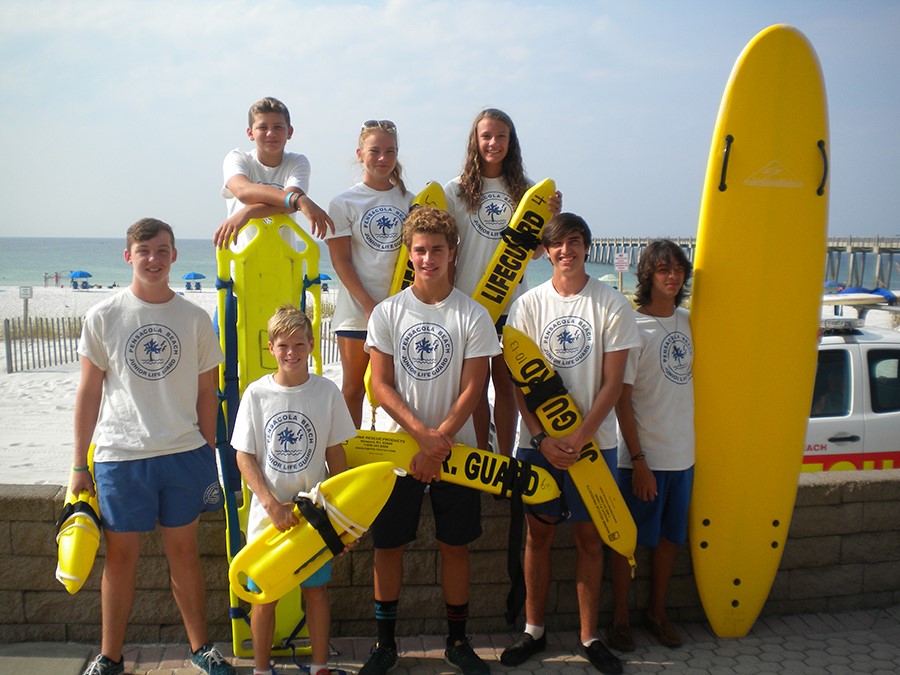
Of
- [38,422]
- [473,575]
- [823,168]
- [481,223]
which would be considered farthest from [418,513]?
[38,422]

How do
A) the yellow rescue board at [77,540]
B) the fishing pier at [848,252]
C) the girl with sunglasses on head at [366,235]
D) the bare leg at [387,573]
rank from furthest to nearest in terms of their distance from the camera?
1. the fishing pier at [848,252]
2. the girl with sunglasses on head at [366,235]
3. the bare leg at [387,573]
4. the yellow rescue board at [77,540]

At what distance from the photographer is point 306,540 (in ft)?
8.45

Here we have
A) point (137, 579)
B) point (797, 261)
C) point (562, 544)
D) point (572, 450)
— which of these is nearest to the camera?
point (572, 450)

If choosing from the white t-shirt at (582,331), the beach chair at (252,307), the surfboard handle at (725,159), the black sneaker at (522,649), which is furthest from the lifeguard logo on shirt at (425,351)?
the surfboard handle at (725,159)

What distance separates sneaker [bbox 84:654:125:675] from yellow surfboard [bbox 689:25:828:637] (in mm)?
2499

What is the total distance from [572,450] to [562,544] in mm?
651

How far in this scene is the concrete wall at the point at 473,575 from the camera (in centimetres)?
306

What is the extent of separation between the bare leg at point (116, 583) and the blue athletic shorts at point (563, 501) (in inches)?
60.7

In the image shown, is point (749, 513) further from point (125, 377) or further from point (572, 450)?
point (125, 377)

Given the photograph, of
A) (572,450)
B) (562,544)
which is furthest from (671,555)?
(572,450)

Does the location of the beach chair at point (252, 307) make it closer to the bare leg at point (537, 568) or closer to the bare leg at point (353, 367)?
the bare leg at point (353, 367)

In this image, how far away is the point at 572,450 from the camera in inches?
115

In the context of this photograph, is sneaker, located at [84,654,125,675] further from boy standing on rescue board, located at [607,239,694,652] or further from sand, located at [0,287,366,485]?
sand, located at [0,287,366,485]

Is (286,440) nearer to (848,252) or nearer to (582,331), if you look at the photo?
(582,331)
